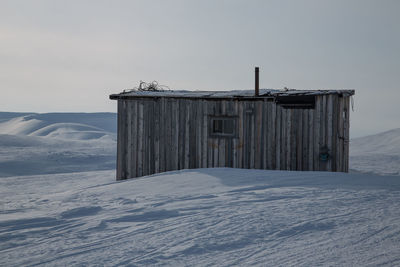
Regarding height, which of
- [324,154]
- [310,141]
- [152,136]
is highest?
[152,136]

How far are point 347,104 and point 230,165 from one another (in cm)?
444

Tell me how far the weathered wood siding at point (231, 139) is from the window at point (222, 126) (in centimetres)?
16

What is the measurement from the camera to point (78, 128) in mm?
53969

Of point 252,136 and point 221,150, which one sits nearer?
point 252,136

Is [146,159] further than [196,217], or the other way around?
[146,159]

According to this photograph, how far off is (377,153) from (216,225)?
23206 millimetres

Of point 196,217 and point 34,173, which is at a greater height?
point 196,217

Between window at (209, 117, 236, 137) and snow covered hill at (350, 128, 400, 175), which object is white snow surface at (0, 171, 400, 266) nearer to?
window at (209, 117, 236, 137)

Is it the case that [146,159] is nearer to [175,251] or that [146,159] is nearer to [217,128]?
[217,128]

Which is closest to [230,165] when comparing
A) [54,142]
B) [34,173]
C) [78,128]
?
[34,173]

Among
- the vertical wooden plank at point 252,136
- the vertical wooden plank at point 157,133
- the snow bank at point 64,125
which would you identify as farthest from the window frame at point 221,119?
the snow bank at point 64,125

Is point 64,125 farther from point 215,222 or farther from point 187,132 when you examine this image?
point 215,222

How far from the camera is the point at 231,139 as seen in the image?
12633 millimetres

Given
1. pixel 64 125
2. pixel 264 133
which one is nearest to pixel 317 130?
pixel 264 133
